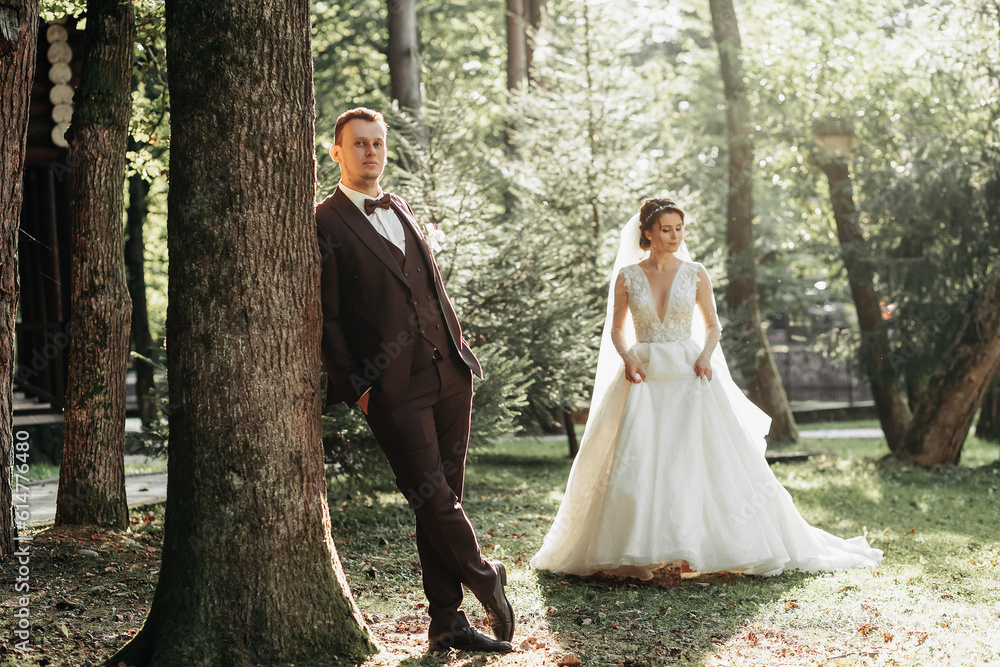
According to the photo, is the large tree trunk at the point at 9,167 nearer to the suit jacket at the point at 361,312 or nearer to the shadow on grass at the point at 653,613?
the suit jacket at the point at 361,312

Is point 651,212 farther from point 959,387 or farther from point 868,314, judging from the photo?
point 868,314

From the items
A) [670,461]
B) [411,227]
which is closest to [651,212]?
[670,461]

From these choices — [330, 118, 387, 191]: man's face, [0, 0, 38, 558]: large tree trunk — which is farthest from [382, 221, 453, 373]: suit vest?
[0, 0, 38, 558]: large tree trunk

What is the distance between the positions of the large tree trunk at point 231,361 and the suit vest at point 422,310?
546 millimetres

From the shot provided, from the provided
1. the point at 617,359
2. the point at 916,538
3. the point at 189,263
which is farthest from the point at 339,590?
the point at 916,538

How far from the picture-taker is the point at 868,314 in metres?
14.0

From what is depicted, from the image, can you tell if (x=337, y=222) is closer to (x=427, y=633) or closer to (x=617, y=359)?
(x=427, y=633)

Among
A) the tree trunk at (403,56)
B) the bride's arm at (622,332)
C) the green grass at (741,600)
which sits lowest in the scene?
the green grass at (741,600)

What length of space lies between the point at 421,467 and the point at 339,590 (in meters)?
0.61

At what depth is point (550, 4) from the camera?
1761 centimetres

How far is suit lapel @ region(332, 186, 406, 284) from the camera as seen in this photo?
161 inches

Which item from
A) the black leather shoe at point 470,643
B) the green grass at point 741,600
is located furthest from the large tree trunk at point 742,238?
the black leather shoe at point 470,643

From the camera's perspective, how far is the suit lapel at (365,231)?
4.10 metres

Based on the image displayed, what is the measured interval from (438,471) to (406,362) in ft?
1.63
